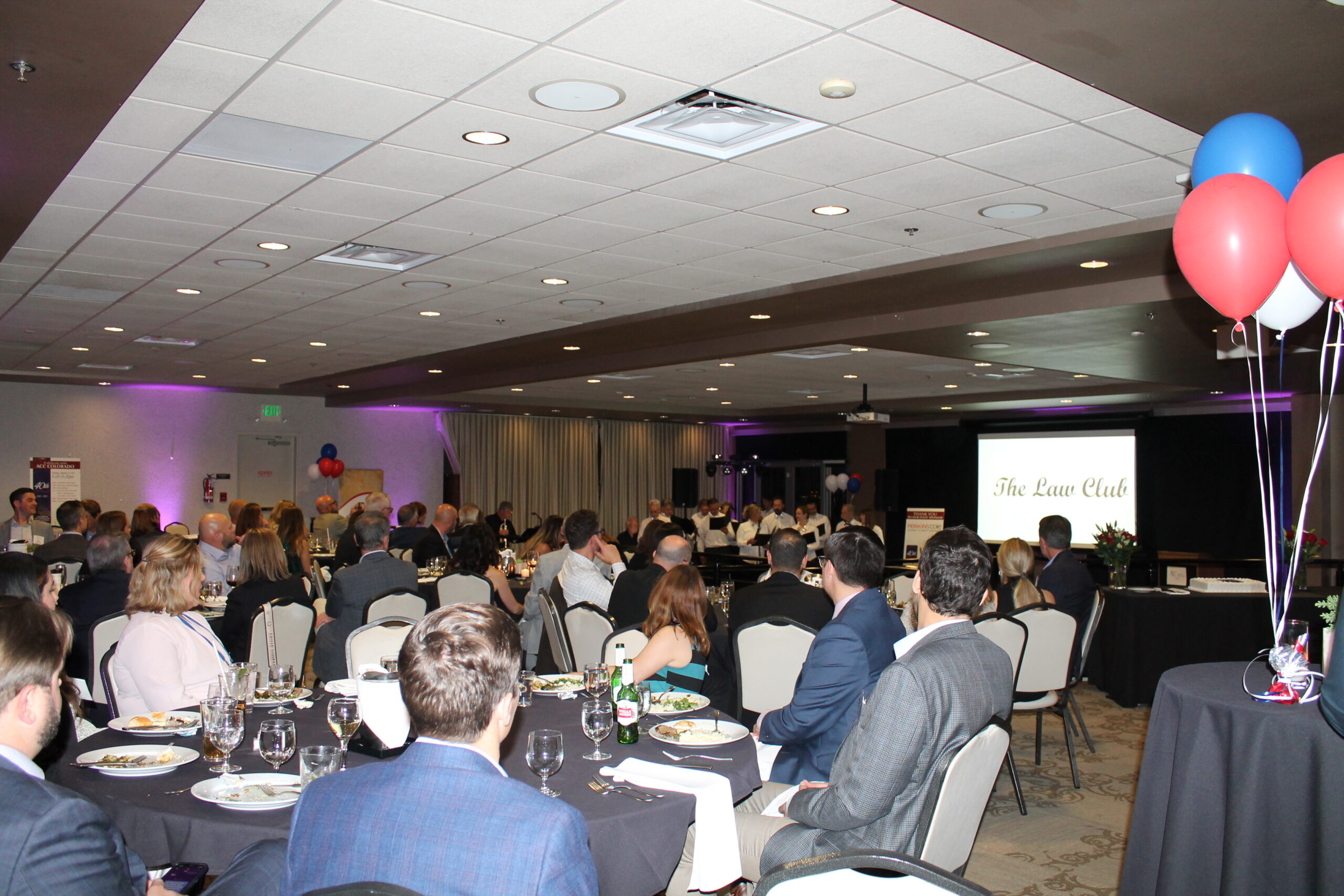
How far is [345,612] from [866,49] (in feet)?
13.9

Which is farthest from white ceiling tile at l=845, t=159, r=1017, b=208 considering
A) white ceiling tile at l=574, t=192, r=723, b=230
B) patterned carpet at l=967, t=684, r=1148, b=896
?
patterned carpet at l=967, t=684, r=1148, b=896

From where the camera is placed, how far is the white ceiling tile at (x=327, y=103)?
3.26m

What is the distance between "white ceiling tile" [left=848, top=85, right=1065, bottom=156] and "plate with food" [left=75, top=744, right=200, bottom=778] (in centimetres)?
313

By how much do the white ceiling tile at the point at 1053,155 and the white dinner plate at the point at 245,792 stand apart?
3401 millimetres

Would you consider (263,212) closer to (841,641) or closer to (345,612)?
(345,612)

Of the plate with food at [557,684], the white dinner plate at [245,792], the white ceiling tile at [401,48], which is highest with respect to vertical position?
the white ceiling tile at [401,48]

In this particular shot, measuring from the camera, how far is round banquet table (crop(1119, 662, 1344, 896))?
2332 mm

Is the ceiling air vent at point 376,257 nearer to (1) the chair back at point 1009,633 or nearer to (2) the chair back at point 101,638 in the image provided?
(2) the chair back at point 101,638

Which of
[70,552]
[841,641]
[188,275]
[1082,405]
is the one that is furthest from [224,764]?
[1082,405]

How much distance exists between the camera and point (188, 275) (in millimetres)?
6402

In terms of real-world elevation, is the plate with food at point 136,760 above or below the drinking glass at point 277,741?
below

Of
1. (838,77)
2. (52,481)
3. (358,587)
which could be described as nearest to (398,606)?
(358,587)

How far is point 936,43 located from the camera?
295 centimetres

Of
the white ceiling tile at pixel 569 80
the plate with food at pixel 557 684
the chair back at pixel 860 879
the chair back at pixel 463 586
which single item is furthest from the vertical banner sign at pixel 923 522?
the chair back at pixel 860 879
